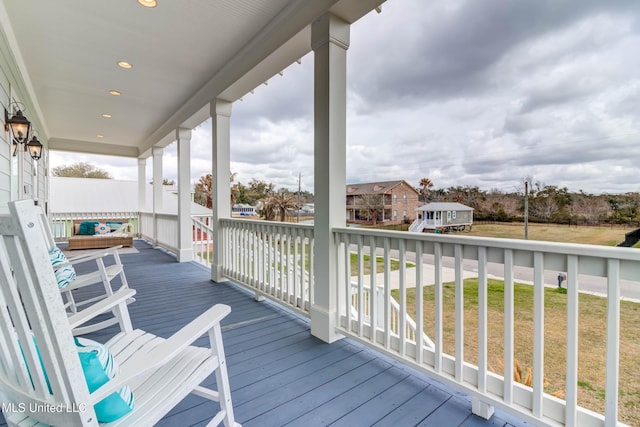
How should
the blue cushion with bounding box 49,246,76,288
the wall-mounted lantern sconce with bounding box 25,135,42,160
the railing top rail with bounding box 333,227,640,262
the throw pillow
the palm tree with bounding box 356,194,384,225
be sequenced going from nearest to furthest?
the railing top rail with bounding box 333,227,640,262
the palm tree with bounding box 356,194,384,225
the blue cushion with bounding box 49,246,76,288
the wall-mounted lantern sconce with bounding box 25,135,42,160
the throw pillow

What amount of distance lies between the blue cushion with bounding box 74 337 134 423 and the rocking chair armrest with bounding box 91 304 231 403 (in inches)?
1.6

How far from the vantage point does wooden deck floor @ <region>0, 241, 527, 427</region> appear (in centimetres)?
157

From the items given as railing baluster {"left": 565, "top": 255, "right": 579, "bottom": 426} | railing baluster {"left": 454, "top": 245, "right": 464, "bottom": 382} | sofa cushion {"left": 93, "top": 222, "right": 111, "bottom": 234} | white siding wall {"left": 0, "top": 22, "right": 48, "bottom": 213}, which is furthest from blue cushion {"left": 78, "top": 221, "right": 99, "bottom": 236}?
railing baluster {"left": 565, "top": 255, "right": 579, "bottom": 426}

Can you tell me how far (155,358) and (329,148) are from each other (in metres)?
1.83

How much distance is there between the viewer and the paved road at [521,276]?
123cm

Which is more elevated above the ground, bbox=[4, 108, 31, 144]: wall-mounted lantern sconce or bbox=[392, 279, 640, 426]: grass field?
bbox=[4, 108, 31, 144]: wall-mounted lantern sconce

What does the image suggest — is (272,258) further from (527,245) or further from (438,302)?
(527,245)

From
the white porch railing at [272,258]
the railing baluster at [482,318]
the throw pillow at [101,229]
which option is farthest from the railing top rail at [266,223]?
the throw pillow at [101,229]

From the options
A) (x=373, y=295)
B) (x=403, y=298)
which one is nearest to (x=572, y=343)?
(x=403, y=298)

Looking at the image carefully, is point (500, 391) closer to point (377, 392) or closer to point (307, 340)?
point (377, 392)

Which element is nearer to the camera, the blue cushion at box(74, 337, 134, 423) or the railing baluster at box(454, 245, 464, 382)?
the blue cushion at box(74, 337, 134, 423)

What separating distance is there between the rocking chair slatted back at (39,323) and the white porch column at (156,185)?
7.48 m

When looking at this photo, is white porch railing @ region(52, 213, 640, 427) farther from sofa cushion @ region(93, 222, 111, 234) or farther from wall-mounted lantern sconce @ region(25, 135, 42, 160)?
sofa cushion @ region(93, 222, 111, 234)

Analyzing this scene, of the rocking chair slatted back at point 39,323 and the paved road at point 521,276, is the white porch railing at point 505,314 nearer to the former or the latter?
the paved road at point 521,276
